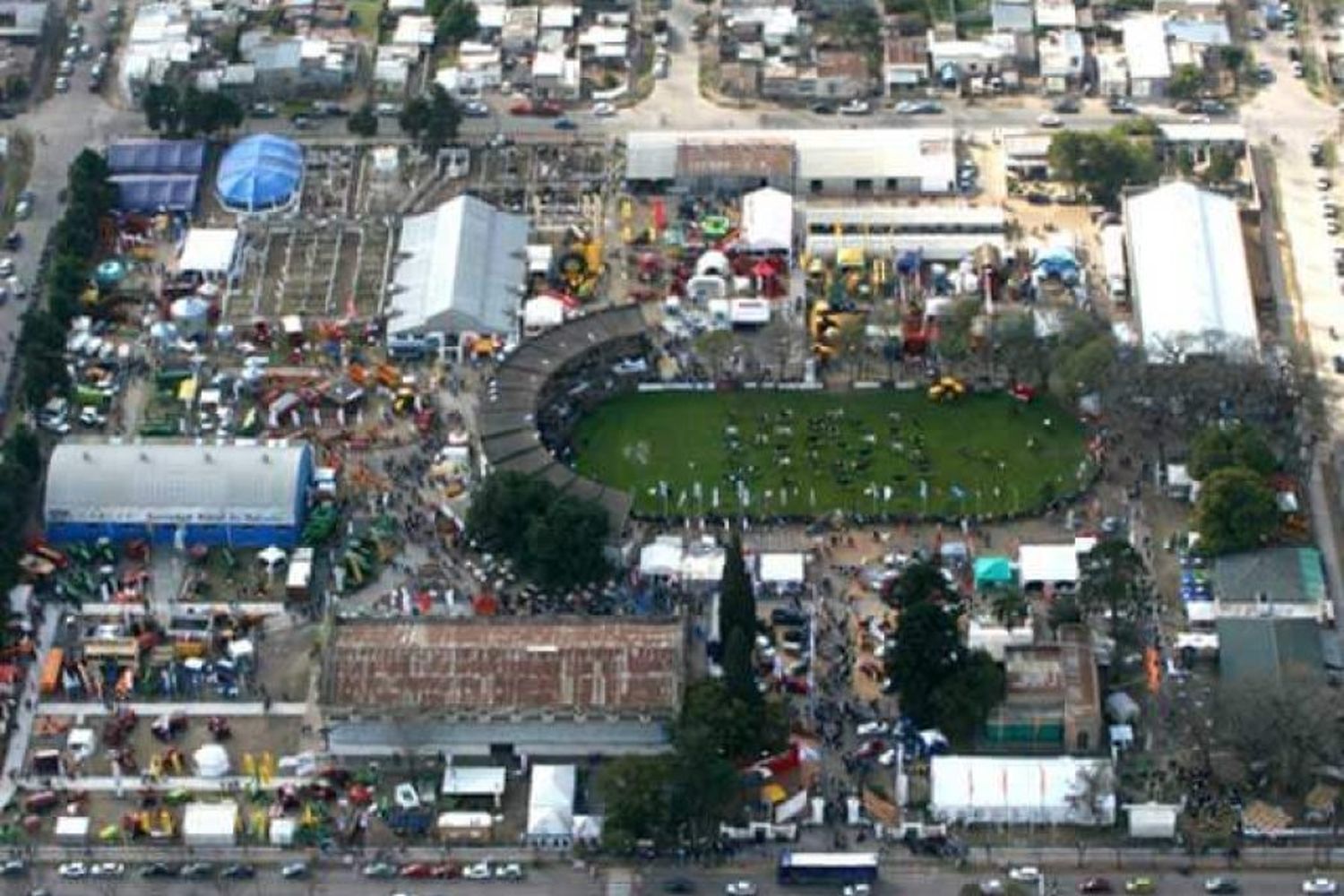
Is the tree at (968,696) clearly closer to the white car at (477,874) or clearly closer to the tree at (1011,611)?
the tree at (1011,611)

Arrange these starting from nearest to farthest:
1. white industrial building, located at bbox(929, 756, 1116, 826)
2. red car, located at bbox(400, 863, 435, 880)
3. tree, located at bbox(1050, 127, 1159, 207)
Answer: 1. red car, located at bbox(400, 863, 435, 880)
2. white industrial building, located at bbox(929, 756, 1116, 826)
3. tree, located at bbox(1050, 127, 1159, 207)

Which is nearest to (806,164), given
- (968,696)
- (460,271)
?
(460,271)

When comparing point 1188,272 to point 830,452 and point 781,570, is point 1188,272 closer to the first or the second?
point 830,452

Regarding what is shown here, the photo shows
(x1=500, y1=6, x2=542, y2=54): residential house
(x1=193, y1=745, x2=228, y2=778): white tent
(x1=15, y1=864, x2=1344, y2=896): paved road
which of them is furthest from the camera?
(x1=500, y1=6, x2=542, y2=54): residential house

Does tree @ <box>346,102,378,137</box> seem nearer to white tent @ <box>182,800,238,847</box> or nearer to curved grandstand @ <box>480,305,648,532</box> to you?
curved grandstand @ <box>480,305,648,532</box>

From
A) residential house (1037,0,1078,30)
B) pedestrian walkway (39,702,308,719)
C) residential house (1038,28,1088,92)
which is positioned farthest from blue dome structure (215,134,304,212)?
residential house (1037,0,1078,30)

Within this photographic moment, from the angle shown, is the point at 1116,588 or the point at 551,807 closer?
the point at 551,807

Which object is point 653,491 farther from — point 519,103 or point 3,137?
point 3,137
